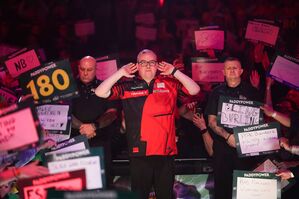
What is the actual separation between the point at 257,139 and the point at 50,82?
276 centimetres

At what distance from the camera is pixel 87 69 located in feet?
21.3

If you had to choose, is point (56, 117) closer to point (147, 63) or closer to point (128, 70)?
point (128, 70)

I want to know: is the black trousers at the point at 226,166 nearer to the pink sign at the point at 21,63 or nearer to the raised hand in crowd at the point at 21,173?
the raised hand in crowd at the point at 21,173

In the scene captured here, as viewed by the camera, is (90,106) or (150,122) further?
(90,106)

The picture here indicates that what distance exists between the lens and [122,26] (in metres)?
11.6

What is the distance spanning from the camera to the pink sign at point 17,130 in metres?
4.59

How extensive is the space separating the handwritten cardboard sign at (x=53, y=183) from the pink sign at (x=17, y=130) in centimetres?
42

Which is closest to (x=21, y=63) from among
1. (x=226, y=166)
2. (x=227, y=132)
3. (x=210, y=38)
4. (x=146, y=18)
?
(x=210, y=38)

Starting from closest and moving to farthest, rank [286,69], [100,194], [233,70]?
[100,194] → [233,70] → [286,69]

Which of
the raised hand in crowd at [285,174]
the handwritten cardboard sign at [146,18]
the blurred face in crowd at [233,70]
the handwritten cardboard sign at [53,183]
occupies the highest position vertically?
the handwritten cardboard sign at [146,18]

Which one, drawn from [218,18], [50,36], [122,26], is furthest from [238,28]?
[50,36]

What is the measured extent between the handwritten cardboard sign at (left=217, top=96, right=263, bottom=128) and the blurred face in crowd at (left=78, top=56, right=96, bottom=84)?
1.79m

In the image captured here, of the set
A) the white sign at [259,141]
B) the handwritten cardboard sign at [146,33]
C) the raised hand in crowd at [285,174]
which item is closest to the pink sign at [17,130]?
the white sign at [259,141]

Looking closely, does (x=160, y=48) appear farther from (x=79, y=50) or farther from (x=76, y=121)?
(x=76, y=121)
